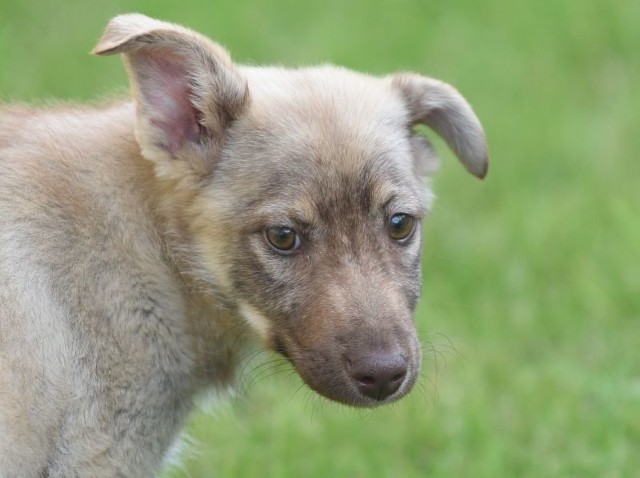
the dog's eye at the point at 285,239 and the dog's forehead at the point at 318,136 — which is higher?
the dog's forehead at the point at 318,136

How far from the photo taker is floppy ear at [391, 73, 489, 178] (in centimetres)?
572

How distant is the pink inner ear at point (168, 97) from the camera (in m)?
5.07

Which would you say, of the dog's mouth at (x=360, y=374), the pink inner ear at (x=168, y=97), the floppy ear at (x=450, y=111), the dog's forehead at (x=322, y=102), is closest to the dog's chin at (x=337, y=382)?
the dog's mouth at (x=360, y=374)

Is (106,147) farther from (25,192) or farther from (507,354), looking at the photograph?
(507,354)

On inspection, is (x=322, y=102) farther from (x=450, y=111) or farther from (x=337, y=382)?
(x=337, y=382)

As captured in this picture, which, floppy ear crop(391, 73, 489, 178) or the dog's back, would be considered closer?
the dog's back

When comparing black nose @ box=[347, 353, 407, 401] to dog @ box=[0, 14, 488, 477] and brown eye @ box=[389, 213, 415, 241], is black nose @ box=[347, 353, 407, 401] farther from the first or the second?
brown eye @ box=[389, 213, 415, 241]

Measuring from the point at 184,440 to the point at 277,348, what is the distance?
0.68 m

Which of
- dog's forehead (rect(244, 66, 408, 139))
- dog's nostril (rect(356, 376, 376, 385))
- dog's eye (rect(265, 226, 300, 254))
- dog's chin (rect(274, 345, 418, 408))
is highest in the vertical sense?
dog's forehead (rect(244, 66, 408, 139))

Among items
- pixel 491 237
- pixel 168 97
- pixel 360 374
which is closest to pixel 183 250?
pixel 168 97

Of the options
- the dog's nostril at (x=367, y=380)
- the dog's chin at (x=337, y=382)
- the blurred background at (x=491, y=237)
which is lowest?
the blurred background at (x=491, y=237)

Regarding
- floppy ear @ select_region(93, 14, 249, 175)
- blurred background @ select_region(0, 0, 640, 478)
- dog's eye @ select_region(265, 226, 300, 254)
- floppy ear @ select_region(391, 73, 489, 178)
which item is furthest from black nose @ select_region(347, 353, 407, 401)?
floppy ear @ select_region(391, 73, 489, 178)

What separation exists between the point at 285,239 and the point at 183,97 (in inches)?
29.0

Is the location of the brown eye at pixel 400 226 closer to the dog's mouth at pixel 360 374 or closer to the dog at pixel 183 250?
the dog at pixel 183 250
